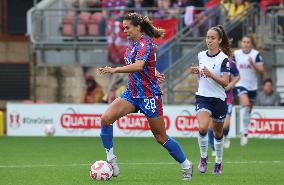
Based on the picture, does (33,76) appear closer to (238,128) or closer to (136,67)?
(238,128)

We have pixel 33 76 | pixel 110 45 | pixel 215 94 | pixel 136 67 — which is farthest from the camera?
pixel 33 76

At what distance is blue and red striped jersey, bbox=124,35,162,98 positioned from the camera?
15039 millimetres

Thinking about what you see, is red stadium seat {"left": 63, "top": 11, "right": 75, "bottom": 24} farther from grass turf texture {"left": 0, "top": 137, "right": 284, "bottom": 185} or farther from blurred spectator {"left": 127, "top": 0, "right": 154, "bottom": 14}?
grass turf texture {"left": 0, "top": 137, "right": 284, "bottom": 185}

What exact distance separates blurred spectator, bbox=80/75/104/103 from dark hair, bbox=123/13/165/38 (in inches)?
591

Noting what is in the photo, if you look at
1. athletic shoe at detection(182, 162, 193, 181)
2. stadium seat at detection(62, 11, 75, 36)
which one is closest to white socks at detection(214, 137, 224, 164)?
athletic shoe at detection(182, 162, 193, 181)

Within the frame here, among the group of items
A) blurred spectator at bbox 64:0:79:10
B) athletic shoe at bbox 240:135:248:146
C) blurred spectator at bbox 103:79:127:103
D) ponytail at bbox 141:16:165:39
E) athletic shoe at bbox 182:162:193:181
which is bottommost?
athletic shoe at bbox 240:135:248:146

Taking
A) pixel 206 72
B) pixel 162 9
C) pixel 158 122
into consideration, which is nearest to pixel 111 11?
pixel 162 9

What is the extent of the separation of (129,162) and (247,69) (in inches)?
244

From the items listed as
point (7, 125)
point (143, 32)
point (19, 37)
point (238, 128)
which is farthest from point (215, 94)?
point (19, 37)

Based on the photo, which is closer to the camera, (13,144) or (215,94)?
(215,94)

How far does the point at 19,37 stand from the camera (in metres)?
35.8

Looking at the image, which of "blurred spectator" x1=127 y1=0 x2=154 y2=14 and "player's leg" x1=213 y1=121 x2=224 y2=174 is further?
"blurred spectator" x1=127 y1=0 x2=154 y2=14

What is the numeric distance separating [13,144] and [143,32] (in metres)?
10.4

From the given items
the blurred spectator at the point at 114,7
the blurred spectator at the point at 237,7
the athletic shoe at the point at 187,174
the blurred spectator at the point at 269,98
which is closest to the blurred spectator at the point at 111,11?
the blurred spectator at the point at 114,7
